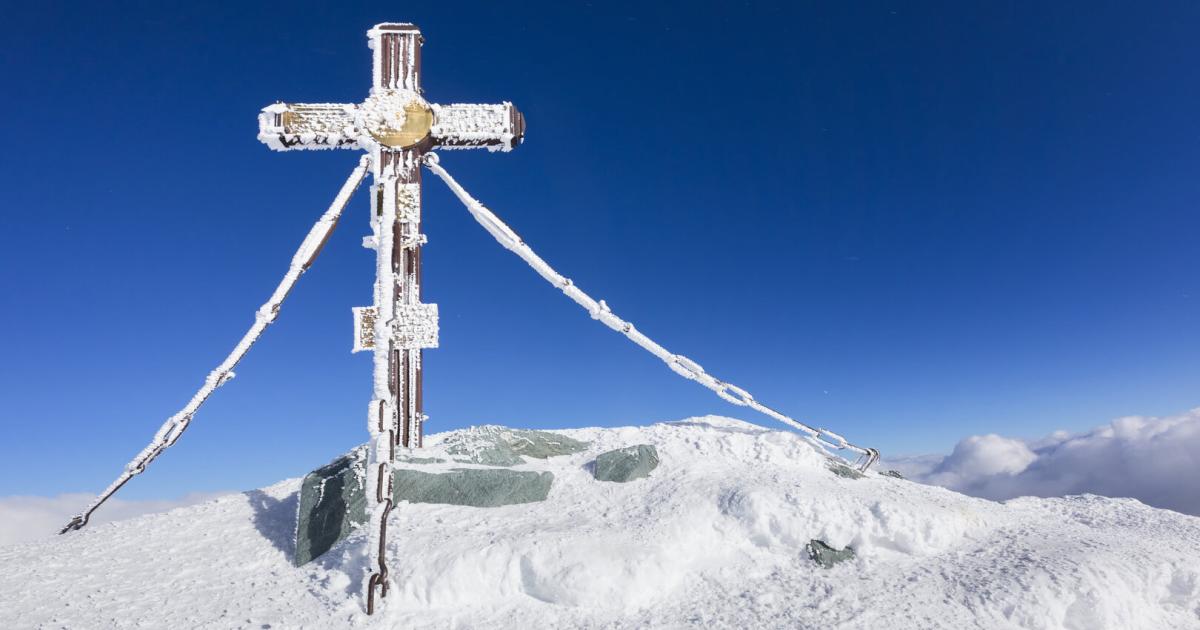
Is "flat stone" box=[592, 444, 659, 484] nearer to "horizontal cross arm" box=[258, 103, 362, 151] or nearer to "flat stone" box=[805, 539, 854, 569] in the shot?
"flat stone" box=[805, 539, 854, 569]

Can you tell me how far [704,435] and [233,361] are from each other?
834cm

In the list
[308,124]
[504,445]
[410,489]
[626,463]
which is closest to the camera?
[410,489]

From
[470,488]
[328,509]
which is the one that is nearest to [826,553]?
[470,488]

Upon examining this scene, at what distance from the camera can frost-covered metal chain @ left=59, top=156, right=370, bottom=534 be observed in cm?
992

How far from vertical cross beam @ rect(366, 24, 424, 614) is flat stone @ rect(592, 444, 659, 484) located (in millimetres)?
3339

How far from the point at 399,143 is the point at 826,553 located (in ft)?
30.1

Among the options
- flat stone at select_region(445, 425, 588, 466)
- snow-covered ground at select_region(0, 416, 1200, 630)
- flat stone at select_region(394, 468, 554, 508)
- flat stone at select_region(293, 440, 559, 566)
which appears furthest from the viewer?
flat stone at select_region(445, 425, 588, 466)

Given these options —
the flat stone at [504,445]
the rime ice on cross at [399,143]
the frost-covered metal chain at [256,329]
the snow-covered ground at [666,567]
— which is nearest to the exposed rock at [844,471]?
the snow-covered ground at [666,567]

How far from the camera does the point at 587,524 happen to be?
866 cm

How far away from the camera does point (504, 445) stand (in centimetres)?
1166

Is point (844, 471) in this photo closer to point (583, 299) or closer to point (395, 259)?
point (583, 299)

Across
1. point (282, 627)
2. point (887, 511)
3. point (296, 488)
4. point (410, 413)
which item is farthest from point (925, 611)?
point (296, 488)

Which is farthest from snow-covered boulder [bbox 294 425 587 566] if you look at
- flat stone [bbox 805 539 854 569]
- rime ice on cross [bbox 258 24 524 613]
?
flat stone [bbox 805 539 854 569]

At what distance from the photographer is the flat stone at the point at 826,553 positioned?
26.9ft
